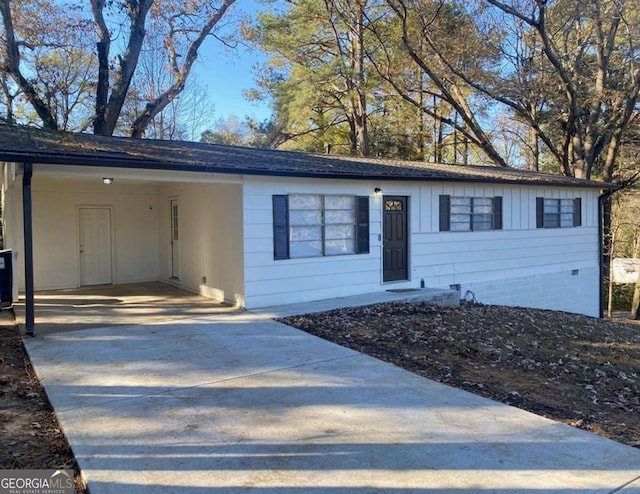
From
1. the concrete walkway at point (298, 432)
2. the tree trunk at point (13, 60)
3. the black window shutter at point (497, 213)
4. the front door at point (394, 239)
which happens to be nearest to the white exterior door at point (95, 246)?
the tree trunk at point (13, 60)

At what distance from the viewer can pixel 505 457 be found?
3430 mm

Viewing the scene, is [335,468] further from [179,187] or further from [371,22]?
[371,22]

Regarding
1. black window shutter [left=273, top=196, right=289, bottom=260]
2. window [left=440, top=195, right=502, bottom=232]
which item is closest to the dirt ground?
black window shutter [left=273, top=196, right=289, bottom=260]

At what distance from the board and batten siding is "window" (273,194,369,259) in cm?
15

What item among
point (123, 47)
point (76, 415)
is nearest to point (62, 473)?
point (76, 415)

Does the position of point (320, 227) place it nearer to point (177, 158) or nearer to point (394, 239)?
point (394, 239)

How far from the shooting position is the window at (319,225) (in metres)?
9.28

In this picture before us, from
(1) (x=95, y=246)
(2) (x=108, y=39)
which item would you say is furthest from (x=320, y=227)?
(2) (x=108, y=39)

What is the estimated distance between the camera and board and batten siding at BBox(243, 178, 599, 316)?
357 inches

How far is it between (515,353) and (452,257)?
18.1 ft

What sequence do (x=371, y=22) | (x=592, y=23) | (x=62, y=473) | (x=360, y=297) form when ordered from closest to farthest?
1. (x=62, y=473)
2. (x=360, y=297)
3. (x=592, y=23)
4. (x=371, y=22)

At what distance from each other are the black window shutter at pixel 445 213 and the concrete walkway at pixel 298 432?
646cm

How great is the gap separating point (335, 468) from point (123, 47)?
18.4 metres

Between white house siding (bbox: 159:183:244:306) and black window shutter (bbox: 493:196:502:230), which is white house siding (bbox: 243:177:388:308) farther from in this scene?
black window shutter (bbox: 493:196:502:230)
